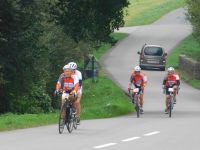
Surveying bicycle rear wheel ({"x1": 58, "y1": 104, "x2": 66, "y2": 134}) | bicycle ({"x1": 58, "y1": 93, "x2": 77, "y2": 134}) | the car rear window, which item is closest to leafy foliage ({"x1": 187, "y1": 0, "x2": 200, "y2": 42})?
the car rear window

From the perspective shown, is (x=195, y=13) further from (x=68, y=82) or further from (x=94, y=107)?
(x=68, y=82)

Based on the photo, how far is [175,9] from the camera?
99.1 meters

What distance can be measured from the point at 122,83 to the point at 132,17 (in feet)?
166

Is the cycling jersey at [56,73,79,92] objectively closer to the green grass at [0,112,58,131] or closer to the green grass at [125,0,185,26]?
the green grass at [0,112,58,131]

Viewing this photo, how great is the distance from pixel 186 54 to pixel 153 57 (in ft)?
20.7

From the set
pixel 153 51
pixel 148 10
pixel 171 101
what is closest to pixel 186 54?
pixel 153 51

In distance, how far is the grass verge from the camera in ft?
70.7

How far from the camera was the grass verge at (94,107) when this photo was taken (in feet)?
70.7

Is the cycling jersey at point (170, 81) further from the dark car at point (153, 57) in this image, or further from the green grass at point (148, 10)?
the green grass at point (148, 10)

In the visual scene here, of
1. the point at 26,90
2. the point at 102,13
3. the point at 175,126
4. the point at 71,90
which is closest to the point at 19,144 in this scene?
the point at 71,90

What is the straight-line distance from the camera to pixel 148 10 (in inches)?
3939

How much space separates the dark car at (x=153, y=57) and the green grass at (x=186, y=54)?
4.07ft

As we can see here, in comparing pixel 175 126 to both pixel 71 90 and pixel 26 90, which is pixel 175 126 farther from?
pixel 26 90

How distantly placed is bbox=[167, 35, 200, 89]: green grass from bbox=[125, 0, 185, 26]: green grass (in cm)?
1651
